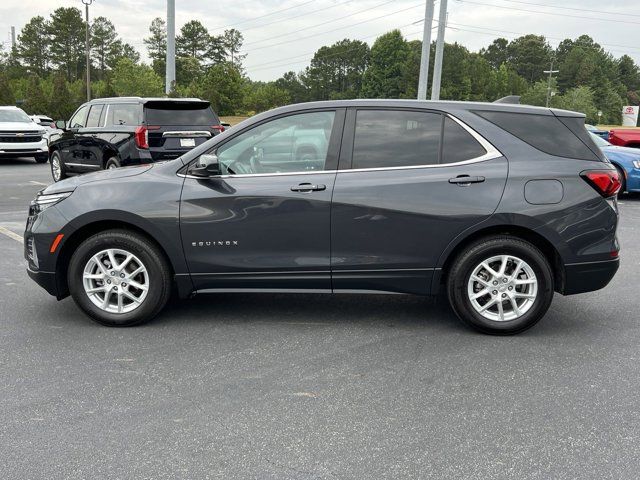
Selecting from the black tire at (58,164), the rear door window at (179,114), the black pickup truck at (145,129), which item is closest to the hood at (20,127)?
the black tire at (58,164)

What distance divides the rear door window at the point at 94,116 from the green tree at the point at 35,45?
99844mm


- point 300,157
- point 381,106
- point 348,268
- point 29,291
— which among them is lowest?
point 29,291

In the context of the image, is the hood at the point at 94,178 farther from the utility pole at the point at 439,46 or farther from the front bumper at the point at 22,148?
the utility pole at the point at 439,46

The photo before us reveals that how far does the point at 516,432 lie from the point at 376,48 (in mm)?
123179

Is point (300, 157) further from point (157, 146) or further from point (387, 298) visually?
point (157, 146)

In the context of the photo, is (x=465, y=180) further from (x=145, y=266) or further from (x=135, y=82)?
(x=135, y=82)

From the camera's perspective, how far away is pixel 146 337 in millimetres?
4625

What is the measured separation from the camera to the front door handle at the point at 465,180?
4.57 meters

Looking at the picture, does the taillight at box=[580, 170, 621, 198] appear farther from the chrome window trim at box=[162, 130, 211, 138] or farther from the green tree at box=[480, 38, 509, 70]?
the green tree at box=[480, 38, 509, 70]

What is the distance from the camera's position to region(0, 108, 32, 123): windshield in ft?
62.7

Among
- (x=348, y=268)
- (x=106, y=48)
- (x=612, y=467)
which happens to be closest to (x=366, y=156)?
(x=348, y=268)

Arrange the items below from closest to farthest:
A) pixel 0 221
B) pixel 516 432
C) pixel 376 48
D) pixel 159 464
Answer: pixel 159 464 → pixel 516 432 → pixel 0 221 → pixel 376 48

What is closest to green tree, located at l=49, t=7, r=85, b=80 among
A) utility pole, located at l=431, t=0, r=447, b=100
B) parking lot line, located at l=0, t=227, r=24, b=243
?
utility pole, located at l=431, t=0, r=447, b=100

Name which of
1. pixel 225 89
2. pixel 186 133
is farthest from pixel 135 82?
pixel 186 133
